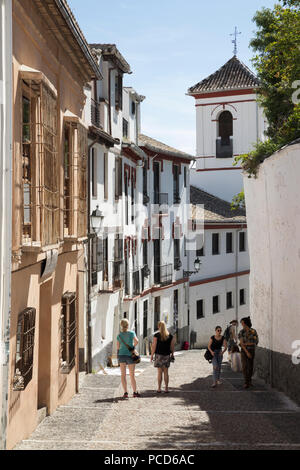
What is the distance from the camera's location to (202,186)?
138ft

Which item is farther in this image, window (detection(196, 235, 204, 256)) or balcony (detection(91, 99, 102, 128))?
window (detection(196, 235, 204, 256))

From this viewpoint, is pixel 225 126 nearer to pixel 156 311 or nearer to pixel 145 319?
pixel 156 311

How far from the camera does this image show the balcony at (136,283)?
26.9m

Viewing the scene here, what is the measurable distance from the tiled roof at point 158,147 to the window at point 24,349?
818 inches

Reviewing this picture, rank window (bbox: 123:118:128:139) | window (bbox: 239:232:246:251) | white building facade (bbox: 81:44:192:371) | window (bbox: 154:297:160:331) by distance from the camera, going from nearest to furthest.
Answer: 1. white building facade (bbox: 81:44:192:371)
2. window (bbox: 123:118:128:139)
3. window (bbox: 154:297:160:331)
4. window (bbox: 239:232:246:251)

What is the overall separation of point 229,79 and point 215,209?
24.8 feet

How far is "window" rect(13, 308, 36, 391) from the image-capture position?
8.44m

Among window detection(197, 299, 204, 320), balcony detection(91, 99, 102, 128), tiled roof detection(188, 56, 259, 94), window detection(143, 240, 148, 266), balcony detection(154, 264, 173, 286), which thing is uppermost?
tiled roof detection(188, 56, 259, 94)

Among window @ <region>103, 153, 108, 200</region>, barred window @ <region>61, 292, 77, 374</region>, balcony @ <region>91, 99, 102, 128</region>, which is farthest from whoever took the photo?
window @ <region>103, 153, 108, 200</region>

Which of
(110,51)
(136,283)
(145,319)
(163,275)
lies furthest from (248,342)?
(163,275)

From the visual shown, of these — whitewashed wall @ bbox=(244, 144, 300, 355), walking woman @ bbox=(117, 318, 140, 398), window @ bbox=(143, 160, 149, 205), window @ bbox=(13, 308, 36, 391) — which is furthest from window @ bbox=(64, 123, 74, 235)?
window @ bbox=(143, 160, 149, 205)

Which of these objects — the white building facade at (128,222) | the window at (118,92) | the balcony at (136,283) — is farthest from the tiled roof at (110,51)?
the balcony at (136,283)

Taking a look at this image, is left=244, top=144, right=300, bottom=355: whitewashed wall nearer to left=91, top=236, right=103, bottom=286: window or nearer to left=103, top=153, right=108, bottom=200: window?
left=91, top=236, right=103, bottom=286: window
